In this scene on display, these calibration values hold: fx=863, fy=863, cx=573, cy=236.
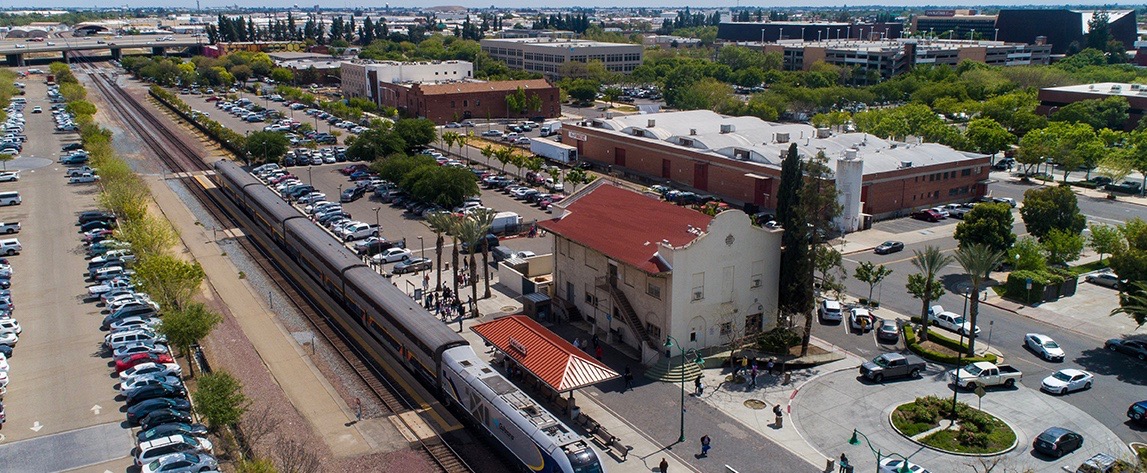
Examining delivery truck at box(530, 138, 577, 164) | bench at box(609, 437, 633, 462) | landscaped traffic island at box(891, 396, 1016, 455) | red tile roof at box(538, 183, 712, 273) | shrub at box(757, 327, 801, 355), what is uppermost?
red tile roof at box(538, 183, 712, 273)

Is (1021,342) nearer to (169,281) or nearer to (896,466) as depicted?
(896,466)

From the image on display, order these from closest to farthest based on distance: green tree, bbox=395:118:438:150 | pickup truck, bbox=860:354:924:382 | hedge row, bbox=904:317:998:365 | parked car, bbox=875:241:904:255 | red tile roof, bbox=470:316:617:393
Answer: red tile roof, bbox=470:316:617:393 → pickup truck, bbox=860:354:924:382 → hedge row, bbox=904:317:998:365 → parked car, bbox=875:241:904:255 → green tree, bbox=395:118:438:150

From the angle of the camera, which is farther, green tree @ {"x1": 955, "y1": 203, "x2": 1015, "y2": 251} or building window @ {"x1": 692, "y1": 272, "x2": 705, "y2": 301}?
green tree @ {"x1": 955, "y1": 203, "x2": 1015, "y2": 251}

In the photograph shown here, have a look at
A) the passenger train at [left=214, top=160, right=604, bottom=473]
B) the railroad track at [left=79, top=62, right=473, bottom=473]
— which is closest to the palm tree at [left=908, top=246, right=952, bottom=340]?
the passenger train at [left=214, top=160, right=604, bottom=473]

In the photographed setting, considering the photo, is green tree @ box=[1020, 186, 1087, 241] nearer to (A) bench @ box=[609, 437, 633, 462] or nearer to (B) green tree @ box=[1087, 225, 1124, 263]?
(B) green tree @ box=[1087, 225, 1124, 263]

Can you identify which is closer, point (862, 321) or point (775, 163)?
point (862, 321)

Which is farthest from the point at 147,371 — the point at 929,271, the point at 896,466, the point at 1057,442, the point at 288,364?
the point at 1057,442

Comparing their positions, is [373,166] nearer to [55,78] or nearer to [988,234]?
[988,234]
